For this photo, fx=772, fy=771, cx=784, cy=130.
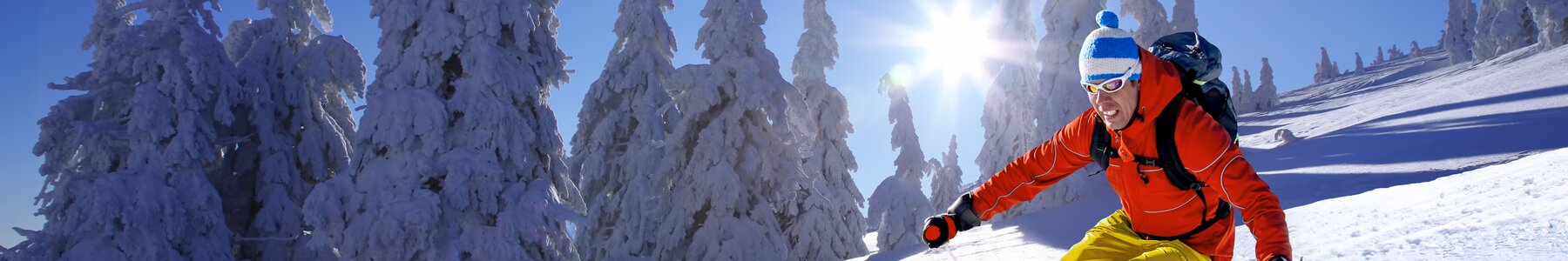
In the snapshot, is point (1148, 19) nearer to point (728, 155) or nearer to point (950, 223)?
point (728, 155)

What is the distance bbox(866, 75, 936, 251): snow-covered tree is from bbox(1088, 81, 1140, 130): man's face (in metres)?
20.0

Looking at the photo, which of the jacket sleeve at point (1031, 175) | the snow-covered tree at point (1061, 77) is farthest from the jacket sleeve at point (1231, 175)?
the snow-covered tree at point (1061, 77)

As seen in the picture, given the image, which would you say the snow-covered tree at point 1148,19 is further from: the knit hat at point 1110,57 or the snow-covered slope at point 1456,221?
Result: the knit hat at point 1110,57

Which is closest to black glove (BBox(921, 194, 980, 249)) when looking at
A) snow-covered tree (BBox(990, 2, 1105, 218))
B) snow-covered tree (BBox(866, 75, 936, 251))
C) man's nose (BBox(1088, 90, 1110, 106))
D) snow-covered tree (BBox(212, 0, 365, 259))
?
man's nose (BBox(1088, 90, 1110, 106))

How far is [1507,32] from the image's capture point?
45594mm

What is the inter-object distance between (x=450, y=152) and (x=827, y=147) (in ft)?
41.2

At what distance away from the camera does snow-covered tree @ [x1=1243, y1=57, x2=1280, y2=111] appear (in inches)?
2147

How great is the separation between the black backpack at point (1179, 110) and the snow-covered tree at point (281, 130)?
13.8 m

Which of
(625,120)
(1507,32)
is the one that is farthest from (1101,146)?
(1507,32)

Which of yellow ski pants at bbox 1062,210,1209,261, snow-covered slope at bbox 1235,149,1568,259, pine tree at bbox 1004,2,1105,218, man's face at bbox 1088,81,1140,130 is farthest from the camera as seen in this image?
pine tree at bbox 1004,2,1105,218

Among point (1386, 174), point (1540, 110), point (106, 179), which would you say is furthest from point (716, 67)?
point (1540, 110)

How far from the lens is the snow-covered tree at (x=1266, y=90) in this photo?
179 feet

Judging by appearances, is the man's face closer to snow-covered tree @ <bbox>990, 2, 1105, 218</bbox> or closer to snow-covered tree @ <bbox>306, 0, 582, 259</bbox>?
snow-covered tree @ <bbox>306, 0, 582, 259</bbox>

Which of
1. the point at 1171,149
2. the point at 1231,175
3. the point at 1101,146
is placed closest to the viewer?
the point at 1231,175
